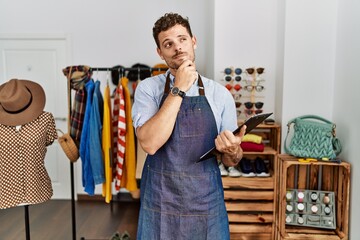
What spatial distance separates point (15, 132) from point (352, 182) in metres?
2.11

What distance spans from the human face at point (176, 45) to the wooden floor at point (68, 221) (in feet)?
7.25

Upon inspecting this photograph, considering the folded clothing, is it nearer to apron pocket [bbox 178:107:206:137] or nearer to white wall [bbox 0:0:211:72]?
apron pocket [bbox 178:107:206:137]

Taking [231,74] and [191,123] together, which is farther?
[231,74]

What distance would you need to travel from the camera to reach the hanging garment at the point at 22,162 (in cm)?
201

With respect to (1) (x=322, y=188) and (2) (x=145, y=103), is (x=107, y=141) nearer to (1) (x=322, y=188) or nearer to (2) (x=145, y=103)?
(2) (x=145, y=103)

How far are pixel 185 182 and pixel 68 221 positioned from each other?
8.39 feet

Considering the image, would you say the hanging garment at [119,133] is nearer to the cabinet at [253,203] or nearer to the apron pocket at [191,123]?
the cabinet at [253,203]

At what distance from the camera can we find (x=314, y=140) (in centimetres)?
228

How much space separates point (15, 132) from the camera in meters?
2.01

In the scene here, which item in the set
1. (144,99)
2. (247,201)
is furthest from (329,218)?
(144,99)

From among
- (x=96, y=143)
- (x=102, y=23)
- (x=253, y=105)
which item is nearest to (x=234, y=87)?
(x=253, y=105)

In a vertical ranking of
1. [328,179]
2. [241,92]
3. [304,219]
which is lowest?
[304,219]

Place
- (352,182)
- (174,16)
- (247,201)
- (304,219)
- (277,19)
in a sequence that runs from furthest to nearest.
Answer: (277,19) < (247,201) < (304,219) < (352,182) < (174,16)

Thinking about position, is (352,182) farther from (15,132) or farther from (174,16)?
(15,132)
